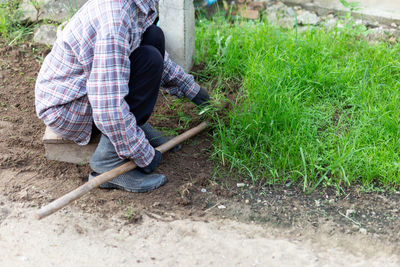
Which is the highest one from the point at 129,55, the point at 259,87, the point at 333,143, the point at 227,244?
the point at 129,55

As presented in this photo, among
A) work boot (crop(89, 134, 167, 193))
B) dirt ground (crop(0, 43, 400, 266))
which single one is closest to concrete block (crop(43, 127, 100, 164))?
dirt ground (crop(0, 43, 400, 266))

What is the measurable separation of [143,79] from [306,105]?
1.14 m

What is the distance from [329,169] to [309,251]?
0.59 m

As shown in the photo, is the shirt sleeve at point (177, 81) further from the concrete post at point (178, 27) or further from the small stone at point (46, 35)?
the small stone at point (46, 35)

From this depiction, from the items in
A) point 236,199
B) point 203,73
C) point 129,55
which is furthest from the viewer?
point 203,73

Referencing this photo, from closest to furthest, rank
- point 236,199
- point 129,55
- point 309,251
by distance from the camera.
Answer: point 309,251 → point 129,55 → point 236,199

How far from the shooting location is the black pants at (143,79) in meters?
2.40

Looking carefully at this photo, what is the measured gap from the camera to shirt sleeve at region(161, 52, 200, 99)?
9.18 ft

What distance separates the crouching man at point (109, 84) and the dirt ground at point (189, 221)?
0.64 ft

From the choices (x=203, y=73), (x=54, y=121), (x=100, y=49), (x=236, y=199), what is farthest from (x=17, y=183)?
(x=203, y=73)

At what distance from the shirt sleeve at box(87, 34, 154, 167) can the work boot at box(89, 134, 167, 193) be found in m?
0.18

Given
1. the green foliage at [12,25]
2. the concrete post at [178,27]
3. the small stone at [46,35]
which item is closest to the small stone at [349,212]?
the concrete post at [178,27]

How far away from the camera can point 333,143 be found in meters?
2.72

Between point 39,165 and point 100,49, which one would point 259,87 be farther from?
point 39,165
